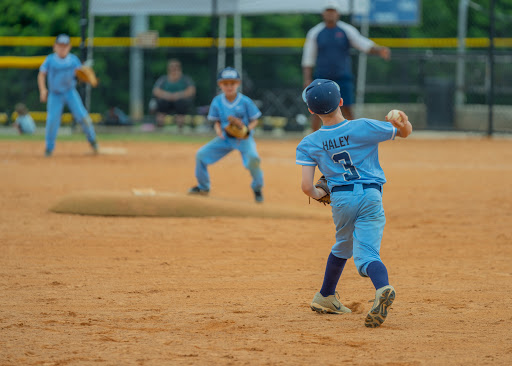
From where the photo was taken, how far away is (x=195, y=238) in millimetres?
7738

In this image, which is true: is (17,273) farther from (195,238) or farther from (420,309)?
(420,309)

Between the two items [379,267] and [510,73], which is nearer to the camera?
[379,267]

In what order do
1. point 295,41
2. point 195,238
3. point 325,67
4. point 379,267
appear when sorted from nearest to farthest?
point 379,267 → point 195,238 → point 325,67 → point 295,41

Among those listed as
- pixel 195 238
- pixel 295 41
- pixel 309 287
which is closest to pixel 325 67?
pixel 195 238

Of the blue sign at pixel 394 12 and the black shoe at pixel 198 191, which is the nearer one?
the black shoe at pixel 198 191


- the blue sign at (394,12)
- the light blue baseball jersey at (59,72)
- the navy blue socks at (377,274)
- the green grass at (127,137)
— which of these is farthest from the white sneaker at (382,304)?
the blue sign at (394,12)

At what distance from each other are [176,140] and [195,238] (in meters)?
9.90

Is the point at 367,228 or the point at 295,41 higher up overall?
the point at 295,41

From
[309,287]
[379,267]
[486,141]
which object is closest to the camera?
[379,267]

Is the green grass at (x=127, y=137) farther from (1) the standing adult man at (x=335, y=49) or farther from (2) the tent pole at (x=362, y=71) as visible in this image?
(1) the standing adult man at (x=335, y=49)

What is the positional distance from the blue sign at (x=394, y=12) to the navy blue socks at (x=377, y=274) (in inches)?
629

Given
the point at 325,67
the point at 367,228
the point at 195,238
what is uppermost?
the point at 325,67

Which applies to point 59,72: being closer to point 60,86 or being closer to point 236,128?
point 60,86

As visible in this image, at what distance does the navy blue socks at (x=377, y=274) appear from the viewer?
187 inches
